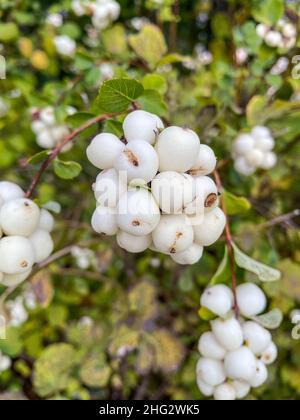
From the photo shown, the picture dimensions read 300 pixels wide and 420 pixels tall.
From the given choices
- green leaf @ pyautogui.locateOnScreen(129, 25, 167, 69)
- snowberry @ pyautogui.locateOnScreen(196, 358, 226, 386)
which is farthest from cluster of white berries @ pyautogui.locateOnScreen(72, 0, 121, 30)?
snowberry @ pyautogui.locateOnScreen(196, 358, 226, 386)

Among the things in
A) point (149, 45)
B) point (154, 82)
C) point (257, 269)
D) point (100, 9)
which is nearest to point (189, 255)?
point (257, 269)

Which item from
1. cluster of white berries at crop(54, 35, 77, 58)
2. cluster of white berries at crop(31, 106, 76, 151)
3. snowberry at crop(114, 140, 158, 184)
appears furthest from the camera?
cluster of white berries at crop(54, 35, 77, 58)

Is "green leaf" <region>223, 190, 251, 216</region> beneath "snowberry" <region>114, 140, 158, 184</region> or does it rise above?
beneath

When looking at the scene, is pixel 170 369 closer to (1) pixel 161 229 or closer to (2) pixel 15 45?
(1) pixel 161 229

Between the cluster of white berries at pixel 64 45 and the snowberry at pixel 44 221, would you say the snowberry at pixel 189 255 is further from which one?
the cluster of white berries at pixel 64 45

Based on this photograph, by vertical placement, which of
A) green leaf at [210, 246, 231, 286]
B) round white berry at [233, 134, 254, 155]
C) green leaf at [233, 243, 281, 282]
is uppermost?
round white berry at [233, 134, 254, 155]

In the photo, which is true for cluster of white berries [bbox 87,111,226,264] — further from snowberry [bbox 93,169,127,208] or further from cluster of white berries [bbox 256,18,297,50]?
cluster of white berries [bbox 256,18,297,50]

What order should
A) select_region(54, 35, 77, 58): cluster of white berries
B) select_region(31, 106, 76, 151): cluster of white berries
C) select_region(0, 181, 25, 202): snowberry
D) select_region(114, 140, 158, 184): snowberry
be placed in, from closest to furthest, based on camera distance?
select_region(114, 140, 158, 184): snowberry < select_region(0, 181, 25, 202): snowberry < select_region(31, 106, 76, 151): cluster of white berries < select_region(54, 35, 77, 58): cluster of white berries

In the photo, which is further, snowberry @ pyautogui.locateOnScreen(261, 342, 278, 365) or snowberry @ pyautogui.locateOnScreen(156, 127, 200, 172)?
snowberry @ pyautogui.locateOnScreen(261, 342, 278, 365)

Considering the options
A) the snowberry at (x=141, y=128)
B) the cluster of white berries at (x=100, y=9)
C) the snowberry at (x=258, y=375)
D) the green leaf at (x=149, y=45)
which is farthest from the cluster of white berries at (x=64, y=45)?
the snowberry at (x=258, y=375)
